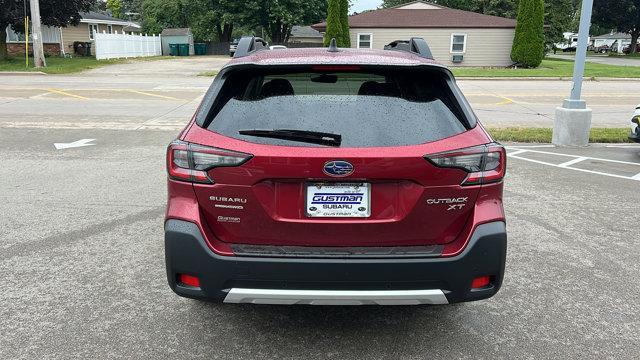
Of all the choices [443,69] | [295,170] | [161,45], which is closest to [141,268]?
[295,170]

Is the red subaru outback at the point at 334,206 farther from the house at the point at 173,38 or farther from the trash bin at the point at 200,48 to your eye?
the trash bin at the point at 200,48

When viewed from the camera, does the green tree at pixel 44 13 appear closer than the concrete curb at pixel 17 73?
No

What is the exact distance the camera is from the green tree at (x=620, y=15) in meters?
60.2

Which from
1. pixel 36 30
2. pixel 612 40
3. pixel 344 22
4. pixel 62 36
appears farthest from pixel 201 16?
pixel 612 40

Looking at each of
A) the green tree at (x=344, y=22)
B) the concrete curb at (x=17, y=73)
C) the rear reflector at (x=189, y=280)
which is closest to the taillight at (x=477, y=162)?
the rear reflector at (x=189, y=280)

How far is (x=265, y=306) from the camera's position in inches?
149

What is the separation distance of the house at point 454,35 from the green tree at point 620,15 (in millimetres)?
Answer: 34328

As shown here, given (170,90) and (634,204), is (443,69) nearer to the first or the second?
(634,204)

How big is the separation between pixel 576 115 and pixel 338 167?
8.46 m

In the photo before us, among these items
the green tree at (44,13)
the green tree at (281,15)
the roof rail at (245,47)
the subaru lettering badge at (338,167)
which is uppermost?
the green tree at (281,15)

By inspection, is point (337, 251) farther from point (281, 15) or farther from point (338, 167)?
point (281, 15)

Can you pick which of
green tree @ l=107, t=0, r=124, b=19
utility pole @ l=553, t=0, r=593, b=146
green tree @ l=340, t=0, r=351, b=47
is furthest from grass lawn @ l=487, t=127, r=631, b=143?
green tree @ l=107, t=0, r=124, b=19

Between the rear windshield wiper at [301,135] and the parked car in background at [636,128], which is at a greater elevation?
the rear windshield wiper at [301,135]

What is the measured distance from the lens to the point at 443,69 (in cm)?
307
